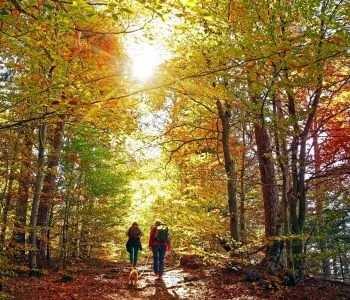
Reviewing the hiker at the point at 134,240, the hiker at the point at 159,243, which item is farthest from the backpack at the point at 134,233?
the hiker at the point at 159,243

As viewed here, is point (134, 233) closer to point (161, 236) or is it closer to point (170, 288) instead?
point (161, 236)

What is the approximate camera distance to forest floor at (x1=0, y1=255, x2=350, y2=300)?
7.38m

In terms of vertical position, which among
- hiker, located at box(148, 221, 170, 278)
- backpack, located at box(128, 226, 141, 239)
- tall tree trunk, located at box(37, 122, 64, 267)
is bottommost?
hiker, located at box(148, 221, 170, 278)

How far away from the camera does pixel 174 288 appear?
920cm

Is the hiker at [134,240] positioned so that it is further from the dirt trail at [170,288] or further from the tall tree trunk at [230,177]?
the tall tree trunk at [230,177]

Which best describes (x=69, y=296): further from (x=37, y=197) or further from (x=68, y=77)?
(x=68, y=77)

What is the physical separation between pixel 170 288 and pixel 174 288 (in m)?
0.11

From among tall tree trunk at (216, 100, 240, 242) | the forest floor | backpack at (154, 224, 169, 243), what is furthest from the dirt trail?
tall tree trunk at (216, 100, 240, 242)

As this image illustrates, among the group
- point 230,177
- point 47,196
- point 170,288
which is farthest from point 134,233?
point 230,177

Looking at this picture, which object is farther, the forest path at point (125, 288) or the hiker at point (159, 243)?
the hiker at point (159, 243)

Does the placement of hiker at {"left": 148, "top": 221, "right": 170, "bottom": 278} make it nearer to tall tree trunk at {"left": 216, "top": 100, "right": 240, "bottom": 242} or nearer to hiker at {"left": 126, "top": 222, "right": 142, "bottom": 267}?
hiker at {"left": 126, "top": 222, "right": 142, "bottom": 267}

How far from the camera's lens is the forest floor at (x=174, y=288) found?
24.2 feet

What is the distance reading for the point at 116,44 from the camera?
14000mm

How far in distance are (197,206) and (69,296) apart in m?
5.03
